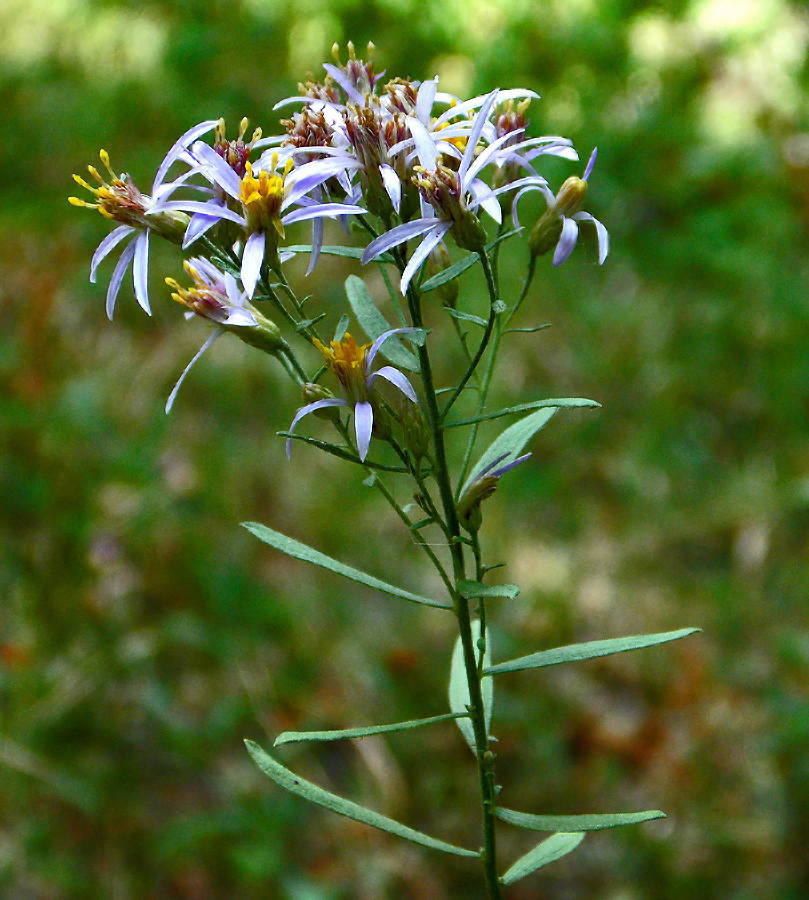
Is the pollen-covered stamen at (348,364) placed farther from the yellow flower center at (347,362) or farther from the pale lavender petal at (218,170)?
the pale lavender petal at (218,170)

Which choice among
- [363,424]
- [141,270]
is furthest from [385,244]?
[141,270]

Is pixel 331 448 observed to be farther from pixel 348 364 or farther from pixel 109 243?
pixel 109 243

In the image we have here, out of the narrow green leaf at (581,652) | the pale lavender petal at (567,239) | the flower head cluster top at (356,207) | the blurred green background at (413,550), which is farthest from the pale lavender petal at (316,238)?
the blurred green background at (413,550)

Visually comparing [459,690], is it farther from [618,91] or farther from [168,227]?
[618,91]

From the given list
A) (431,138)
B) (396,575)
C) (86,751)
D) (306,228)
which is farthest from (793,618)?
(306,228)

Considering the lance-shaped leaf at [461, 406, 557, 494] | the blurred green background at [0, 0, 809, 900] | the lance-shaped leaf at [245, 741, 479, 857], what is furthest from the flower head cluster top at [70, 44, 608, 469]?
the blurred green background at [0, 0, 809, 900]

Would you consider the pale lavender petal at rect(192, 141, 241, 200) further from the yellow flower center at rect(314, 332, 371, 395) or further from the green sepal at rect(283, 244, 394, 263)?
the yellow flower center at rect(314, 332, 371, 395)
